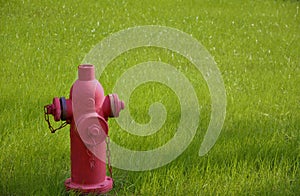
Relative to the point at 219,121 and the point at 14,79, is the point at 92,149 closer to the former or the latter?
the point at 219,121

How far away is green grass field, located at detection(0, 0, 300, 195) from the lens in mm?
3668

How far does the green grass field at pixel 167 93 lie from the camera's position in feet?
12.0

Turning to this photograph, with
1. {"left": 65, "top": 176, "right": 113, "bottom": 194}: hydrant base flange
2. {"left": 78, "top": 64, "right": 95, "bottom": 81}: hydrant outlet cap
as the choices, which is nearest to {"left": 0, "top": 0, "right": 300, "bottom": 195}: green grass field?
{"left": 65, "top": 176, "right": 113, "bottom": 194}: hydrant base flange

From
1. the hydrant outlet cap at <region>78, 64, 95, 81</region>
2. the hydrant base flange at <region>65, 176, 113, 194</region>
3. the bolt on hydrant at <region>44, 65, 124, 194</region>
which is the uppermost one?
the hydrant outlet cap at <region>78, 64, 95, 81</region>

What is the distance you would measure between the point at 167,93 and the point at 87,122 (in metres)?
2.34

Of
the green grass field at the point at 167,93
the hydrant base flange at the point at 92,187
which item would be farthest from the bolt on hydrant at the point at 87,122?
the green grass field at the point at 167,93

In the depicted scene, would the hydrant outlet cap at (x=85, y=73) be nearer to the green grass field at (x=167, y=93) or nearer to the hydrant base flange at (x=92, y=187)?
the hydrant base flange at (x=92, y=187)

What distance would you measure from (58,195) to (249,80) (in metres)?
3.30

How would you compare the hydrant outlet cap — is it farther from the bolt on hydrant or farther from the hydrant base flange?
the hydrant base flange

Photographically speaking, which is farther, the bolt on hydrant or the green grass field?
the green grass field

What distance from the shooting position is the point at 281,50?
7617 millimetres

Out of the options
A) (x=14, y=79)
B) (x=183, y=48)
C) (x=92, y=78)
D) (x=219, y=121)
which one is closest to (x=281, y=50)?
(x=183, y=48)

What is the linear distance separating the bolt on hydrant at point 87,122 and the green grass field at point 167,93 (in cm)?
29

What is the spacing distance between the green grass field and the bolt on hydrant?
0.97 feet
